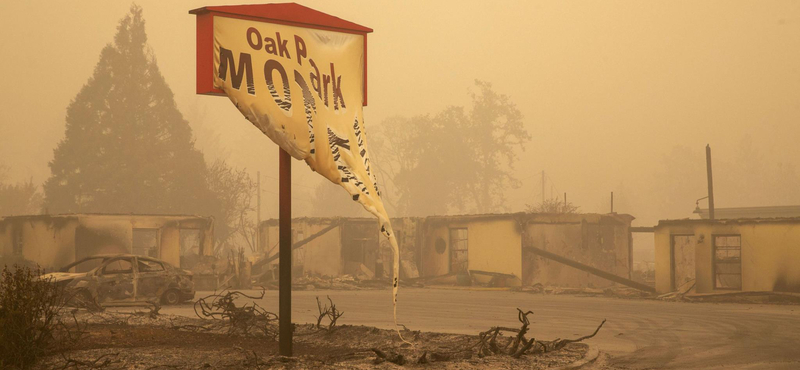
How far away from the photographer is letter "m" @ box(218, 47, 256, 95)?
9.57 m

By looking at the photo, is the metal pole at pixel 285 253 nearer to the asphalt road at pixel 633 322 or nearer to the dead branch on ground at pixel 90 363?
the dead branch on ground at pixel 90 363

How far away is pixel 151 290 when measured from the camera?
22.4m

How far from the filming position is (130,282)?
21.8m

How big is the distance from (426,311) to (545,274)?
48.9 feet

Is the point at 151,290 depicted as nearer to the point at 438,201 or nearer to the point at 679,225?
the point at 679,225

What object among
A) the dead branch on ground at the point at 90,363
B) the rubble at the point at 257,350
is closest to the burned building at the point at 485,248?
the rubble at the point at 257,350

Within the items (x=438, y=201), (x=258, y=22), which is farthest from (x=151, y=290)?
(x=438, y=201)

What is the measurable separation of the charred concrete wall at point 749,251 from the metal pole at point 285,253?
21.5m

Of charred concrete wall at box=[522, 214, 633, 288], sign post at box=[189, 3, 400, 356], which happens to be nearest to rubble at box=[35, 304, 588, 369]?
sign post at box=[189, 3, 400, 356]

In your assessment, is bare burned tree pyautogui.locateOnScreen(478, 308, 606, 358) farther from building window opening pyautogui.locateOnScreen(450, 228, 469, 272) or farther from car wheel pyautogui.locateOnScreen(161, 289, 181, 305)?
building window opening pyautogui.locateOnScreen(450, 228, 469, 272)

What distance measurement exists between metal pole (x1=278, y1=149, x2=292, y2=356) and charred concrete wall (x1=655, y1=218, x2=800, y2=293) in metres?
21.5

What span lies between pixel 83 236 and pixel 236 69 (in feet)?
86.3

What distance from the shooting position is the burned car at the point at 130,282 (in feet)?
69.2

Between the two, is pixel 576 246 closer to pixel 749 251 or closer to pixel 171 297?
pixel 749 251
